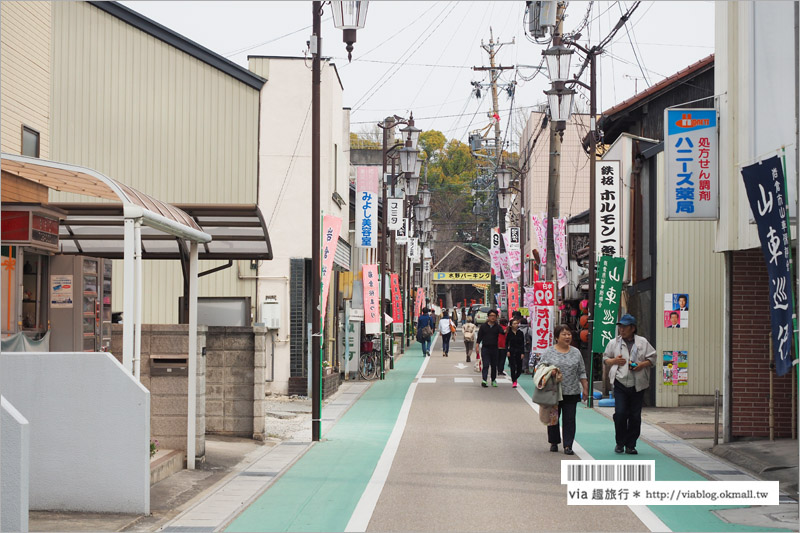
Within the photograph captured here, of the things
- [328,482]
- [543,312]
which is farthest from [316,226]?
[543,312]

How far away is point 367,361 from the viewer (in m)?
30.0

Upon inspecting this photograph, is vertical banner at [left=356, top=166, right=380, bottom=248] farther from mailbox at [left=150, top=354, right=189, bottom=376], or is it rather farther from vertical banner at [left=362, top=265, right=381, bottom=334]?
mailbox at [left=150, top=354, right=189, bottom=376]

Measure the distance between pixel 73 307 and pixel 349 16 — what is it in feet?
21.4

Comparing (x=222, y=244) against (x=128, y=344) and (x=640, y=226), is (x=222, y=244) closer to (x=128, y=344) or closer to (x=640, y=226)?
(x=128, y=344)

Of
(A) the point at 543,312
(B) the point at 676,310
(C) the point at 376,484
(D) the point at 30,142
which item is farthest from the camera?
(A) the point at 543,312

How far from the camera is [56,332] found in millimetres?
12562

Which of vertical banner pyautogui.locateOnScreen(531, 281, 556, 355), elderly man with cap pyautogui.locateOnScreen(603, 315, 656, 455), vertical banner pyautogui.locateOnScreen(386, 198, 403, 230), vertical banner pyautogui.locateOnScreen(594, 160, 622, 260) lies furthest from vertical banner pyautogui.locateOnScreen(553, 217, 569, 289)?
elderly man with cap pyautogui.locateOnScreen(603, 315, 656, 455)

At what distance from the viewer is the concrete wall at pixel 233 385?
594 inches

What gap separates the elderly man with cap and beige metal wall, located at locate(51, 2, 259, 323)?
10.1 m

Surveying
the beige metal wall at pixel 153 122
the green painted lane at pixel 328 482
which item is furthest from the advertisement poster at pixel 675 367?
the beige metal wall at pixel 153 122

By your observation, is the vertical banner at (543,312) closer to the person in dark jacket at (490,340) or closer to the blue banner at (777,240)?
the person in dark jacket at (490,340)

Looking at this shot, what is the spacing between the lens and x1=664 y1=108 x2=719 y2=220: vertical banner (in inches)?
592

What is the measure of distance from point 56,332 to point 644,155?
47.7 ft

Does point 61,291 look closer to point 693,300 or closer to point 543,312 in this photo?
point 693,300
